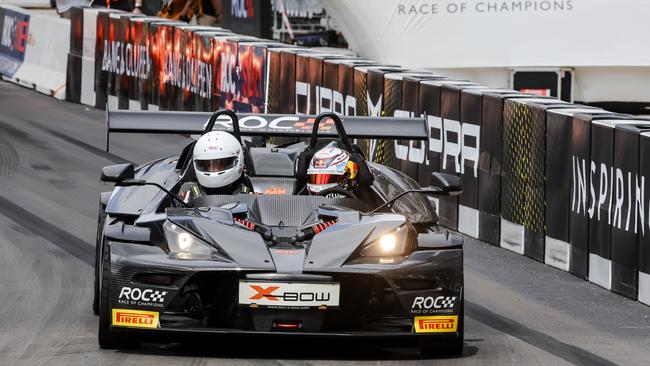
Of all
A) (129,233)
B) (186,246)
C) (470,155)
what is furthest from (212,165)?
(470,155)

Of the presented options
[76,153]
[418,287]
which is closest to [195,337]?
[418,287]

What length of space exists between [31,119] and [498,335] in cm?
1451

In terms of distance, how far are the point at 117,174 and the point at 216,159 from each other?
0.73m

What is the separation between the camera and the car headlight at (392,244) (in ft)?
31.9

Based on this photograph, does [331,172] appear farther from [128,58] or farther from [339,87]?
[128,58]

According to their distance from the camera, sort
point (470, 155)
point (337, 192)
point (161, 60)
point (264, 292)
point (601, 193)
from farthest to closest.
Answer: point (161, 60), point (470, 155), point (601, 193), point (337, 192), point (264, 292)

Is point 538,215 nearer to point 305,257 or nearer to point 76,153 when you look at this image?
point 305,257

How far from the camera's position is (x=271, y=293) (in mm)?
9414

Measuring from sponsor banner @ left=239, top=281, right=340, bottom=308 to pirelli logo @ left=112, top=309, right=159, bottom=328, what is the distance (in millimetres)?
536

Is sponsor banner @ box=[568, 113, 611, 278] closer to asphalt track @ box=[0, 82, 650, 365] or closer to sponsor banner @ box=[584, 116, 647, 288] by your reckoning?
sponsor banner @ box=[584, 116, 647, 288]

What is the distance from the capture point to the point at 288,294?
30.9ft

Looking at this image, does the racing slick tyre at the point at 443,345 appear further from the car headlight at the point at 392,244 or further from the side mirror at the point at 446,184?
the side mirror at the point at 446,184

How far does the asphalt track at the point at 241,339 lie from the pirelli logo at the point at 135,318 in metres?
0.20

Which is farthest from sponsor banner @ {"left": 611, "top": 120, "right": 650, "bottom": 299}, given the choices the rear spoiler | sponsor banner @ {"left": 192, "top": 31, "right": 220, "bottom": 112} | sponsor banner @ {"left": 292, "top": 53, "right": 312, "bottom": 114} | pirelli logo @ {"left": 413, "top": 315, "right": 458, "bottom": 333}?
sponsor banner @ {"left": 192, "top": 31, "right": 220, "bottom": 112}
